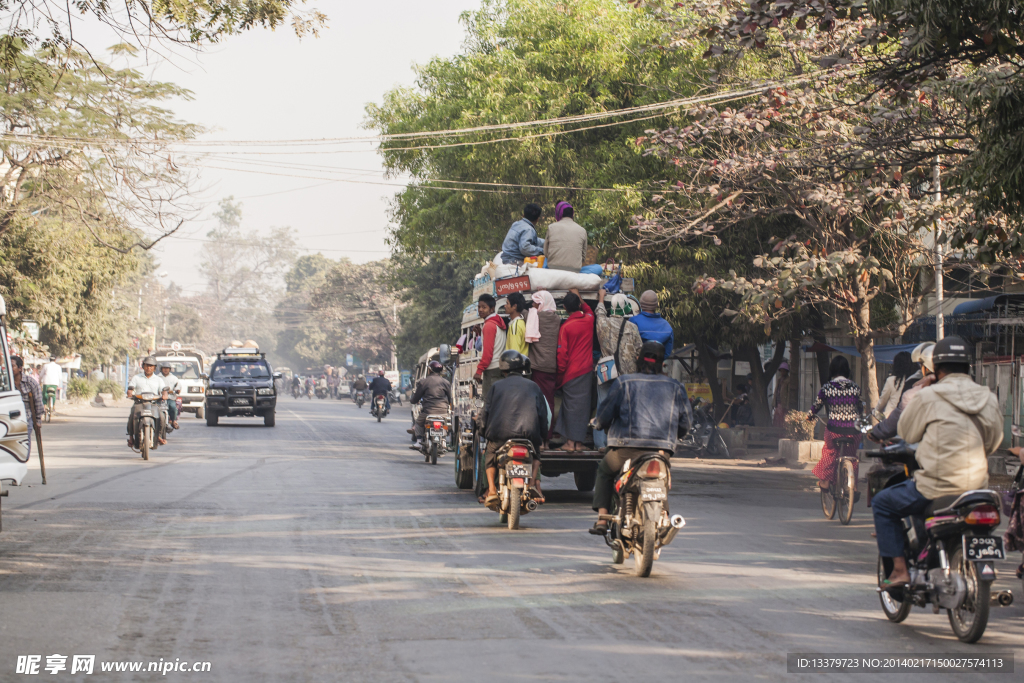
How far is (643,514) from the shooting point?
26.7 ft

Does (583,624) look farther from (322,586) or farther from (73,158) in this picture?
(73,158)

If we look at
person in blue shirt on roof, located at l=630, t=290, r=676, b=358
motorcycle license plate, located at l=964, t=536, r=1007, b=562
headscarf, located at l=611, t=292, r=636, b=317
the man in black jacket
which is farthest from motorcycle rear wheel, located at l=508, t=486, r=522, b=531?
motorcycle license plate, located at l=964, t=536, r=1007, b=562

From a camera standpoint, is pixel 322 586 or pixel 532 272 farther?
pixel 532 272

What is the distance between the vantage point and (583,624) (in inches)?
253

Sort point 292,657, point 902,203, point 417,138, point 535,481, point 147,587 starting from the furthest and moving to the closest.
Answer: point 417,138 → point 902,203 → point 535,481 → point 147,587 → point 292,657

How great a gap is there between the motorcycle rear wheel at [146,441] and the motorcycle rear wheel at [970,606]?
15668 millimetres

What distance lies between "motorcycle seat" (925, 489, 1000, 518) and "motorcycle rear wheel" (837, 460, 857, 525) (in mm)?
5743

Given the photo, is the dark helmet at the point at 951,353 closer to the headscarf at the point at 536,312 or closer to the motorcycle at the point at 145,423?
the headscarf at the point at 536,312

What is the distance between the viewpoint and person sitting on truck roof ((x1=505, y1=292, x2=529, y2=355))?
496 inches

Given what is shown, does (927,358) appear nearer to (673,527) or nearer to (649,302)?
(673,527)

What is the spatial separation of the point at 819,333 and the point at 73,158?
1858 cm

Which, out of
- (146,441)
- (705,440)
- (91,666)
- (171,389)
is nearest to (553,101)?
(705,440)

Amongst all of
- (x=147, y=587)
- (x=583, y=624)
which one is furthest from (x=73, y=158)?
(x=583, y=624)

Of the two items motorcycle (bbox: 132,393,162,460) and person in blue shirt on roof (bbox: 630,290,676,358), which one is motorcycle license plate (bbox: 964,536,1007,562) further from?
motorcycle (bbox: 132,393,162,460)
